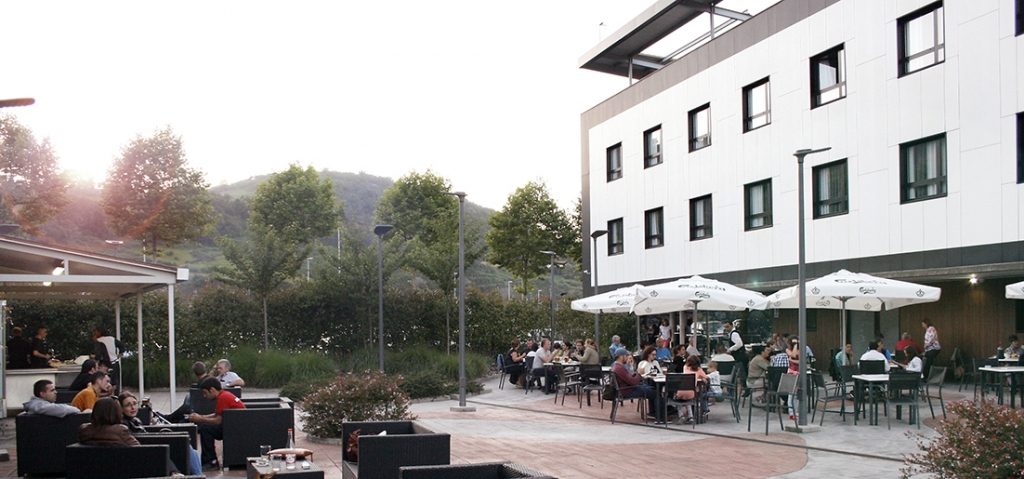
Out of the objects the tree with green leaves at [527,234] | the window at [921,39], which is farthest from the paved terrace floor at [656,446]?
the tree with green leaves at [527,234]

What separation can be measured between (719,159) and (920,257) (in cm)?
777

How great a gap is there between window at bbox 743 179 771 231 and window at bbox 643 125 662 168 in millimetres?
4707

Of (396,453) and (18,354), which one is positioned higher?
(396,453)

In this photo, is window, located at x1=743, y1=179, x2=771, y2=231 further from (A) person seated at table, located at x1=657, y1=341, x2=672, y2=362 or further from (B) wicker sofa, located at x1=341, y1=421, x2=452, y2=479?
(B) wicker sofa, located at x1=341, y1=421, x2=452, y2=479

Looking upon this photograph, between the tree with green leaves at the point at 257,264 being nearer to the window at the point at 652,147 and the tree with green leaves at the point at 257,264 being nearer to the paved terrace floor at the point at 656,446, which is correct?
the paved terrace floor at the point at 656,446

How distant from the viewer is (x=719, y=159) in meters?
23.5

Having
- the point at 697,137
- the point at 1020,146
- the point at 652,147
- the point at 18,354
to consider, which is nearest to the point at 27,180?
the point at 18,354

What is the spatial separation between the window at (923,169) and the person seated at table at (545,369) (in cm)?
910

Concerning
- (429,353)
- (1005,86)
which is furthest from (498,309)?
(1005,86)

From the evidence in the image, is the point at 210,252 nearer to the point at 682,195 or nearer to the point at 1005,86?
the point at 682,195

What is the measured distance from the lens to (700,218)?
973 inches

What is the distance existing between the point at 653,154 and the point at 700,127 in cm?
261

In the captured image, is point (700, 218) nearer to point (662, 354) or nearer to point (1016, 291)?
point (662, 354)

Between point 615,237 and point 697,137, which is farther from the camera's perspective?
point 615,237
